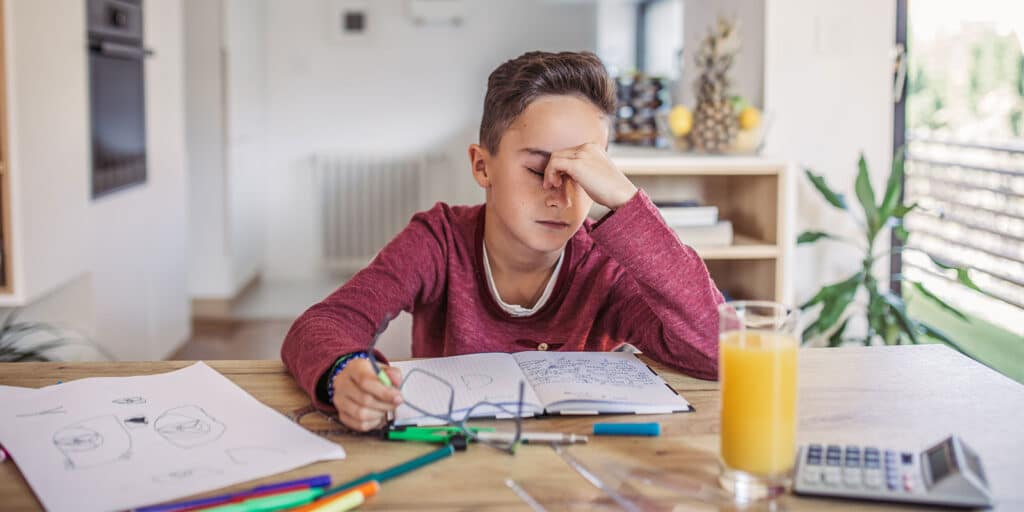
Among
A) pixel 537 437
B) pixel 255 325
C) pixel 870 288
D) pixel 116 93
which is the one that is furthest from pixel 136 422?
pixel 255 325

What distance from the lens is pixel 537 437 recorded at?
1.03 meters

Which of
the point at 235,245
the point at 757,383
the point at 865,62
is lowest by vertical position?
the point at 235,245

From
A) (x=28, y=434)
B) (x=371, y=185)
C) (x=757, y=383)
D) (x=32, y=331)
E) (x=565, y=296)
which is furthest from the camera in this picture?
(x=371, y=185)

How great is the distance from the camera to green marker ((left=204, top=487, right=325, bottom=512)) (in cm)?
85

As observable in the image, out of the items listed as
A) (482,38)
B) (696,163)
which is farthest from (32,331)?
(482,38)

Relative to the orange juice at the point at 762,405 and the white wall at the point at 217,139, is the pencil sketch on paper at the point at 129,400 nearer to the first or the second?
the orange juice at the point at 762,405

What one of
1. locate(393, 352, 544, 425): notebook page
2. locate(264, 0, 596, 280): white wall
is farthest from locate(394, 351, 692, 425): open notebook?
locate(264, 0, 596, 280): white wall

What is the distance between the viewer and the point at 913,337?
9.45 ft

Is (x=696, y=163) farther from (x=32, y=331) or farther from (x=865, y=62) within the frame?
(x=32, y=331)

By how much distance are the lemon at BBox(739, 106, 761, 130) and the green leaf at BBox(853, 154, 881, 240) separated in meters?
0.30

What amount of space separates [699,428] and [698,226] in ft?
5.57

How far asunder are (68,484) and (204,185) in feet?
14.4

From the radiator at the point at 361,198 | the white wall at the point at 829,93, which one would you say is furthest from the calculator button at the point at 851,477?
the radiator at the point at 361,198

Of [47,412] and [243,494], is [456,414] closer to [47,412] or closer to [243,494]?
[243,494]
